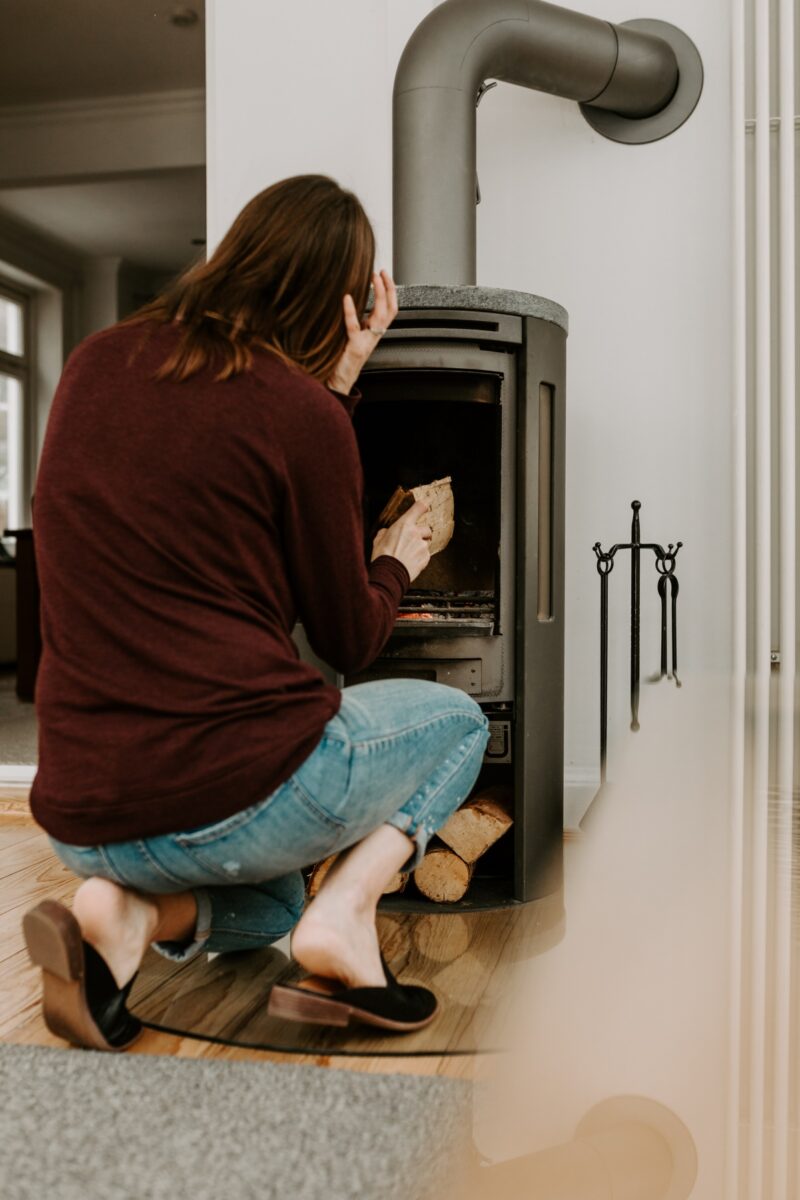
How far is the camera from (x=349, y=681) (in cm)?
181

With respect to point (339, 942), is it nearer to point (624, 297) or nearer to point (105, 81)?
point (624, 297)

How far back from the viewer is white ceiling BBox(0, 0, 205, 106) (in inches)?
167

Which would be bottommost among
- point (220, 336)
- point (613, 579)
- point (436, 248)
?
point (613, 579)

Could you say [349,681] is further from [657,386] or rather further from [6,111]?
[6,111]

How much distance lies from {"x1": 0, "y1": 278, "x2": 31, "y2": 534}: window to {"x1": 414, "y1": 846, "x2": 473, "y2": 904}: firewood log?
5.69 m

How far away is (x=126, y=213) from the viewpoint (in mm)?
6539

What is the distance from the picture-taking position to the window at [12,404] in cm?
680

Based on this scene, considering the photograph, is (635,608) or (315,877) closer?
(315,877)

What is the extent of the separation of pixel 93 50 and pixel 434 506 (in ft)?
12.4

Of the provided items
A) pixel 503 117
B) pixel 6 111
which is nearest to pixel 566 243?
pixel 503 117

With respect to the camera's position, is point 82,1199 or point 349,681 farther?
point 349,681

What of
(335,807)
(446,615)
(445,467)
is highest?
(445,467)

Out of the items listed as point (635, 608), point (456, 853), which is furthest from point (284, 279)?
point (635, 608)

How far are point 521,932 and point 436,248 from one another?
1.18 metres
